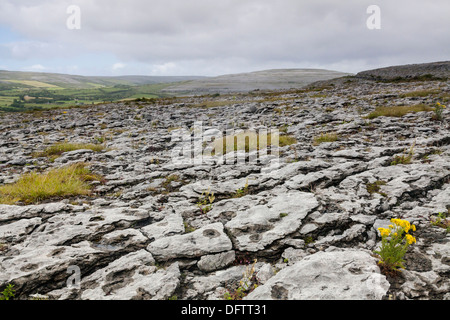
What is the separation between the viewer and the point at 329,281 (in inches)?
149

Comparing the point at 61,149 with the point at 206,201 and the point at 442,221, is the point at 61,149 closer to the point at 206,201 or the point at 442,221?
the point at 206,201

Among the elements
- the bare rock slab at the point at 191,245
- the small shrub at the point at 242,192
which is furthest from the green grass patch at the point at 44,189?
the small shrub at the point at 242,192

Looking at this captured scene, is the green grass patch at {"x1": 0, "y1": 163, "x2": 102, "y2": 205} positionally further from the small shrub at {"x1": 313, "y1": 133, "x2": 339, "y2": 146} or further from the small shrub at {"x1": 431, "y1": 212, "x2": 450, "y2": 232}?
the small shrub at {"x1": 313, "y1": 133, "x2": 339, "y2": 146}

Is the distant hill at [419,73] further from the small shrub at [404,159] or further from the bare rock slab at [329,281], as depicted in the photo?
the bare rock slab at [329,281]

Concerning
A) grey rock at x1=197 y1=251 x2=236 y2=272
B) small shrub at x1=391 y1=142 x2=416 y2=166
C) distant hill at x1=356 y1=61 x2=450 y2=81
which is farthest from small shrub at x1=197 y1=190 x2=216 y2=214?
distant hill at x1=356 y1=61 x2=450 y2=81

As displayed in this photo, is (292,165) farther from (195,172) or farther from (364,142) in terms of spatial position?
(364,142)

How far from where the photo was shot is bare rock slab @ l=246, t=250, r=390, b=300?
3.57 m

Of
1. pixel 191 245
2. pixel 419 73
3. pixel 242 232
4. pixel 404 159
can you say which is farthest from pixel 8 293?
pixel 419 73

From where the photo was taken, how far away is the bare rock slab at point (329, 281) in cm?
357

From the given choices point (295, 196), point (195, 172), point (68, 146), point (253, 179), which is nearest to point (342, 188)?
point (295, 196)

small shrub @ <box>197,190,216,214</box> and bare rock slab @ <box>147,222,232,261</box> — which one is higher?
small shrub @ <box>197,190,216,214</box>

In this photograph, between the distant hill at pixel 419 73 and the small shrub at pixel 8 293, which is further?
the distant hill at pixel 419 73

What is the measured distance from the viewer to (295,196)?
654 centimetres
